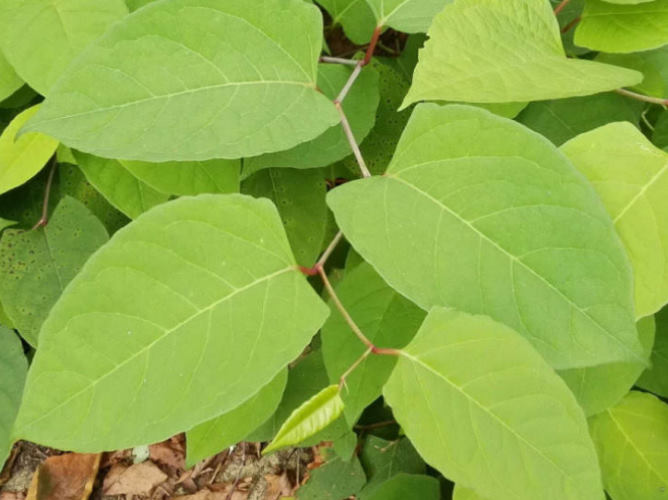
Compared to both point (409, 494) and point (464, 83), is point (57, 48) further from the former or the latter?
point (409, 494)

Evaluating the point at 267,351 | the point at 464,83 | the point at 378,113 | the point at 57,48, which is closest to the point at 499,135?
the point at 464,83

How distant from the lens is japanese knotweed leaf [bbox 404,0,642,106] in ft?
1.81

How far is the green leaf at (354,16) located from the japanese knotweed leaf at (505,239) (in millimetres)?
333

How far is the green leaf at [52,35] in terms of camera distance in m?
0.72

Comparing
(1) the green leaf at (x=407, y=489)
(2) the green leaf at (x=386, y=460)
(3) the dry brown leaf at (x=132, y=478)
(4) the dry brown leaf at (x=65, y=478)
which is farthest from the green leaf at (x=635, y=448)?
(4) the dry brown leaf at (x=65, y=478)

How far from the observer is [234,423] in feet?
2.62

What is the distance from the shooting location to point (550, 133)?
2.69 feet

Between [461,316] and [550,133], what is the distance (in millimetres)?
390

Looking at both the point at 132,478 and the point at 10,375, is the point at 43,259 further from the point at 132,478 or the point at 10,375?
the point at 132,478

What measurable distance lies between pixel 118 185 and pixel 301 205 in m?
0.24

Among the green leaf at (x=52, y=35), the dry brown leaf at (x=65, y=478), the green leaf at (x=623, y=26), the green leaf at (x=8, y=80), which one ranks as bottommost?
the dry brown leaf at (x=65, y=478)

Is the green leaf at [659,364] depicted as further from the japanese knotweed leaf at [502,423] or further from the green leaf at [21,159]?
the green leaf at [21,159]

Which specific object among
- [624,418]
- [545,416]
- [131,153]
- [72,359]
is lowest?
[624,418]

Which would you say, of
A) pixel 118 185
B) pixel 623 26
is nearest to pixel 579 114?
pixel 623 26
